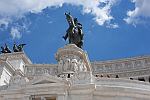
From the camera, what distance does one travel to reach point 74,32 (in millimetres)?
47188

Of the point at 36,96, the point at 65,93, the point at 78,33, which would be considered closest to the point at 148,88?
the point at 65,93

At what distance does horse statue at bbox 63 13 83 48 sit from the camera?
1826 inches

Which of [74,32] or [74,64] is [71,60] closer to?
[74,64]

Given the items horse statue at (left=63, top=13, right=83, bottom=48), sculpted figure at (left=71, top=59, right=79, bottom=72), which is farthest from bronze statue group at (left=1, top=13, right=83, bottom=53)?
sculpted figure at (left=71, top=59, right=79, bottom=72)

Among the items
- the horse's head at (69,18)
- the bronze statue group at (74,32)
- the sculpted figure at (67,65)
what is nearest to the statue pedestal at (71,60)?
the sculpted figure at (67,65)

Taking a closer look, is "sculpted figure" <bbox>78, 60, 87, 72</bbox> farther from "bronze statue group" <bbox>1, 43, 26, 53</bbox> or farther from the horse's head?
"bronze statue group" <bbox>1, 43, 26, 53</bbox>

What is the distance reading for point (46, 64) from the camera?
68.9 meters

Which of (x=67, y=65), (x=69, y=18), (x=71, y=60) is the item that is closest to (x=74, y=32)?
(x=69, y=18)

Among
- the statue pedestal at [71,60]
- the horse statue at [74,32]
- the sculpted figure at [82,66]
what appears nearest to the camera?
the statue pedestal at [71,60]

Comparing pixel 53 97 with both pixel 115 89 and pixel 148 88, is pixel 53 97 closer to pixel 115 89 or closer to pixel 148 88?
pixel 115 89

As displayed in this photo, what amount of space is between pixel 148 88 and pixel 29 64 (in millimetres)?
42190

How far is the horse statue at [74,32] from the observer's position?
46.4 meters

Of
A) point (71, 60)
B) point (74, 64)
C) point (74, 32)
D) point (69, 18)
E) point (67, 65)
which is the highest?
point (69, 18)

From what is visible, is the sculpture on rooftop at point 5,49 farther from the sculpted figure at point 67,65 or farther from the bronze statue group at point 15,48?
the sculpted figure at point 67,65
